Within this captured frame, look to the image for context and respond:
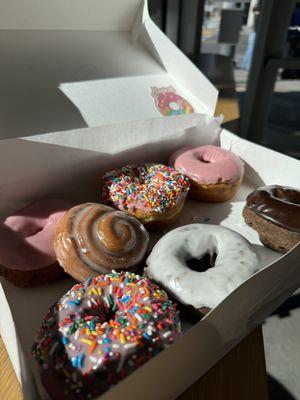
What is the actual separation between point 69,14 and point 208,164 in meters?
0.92

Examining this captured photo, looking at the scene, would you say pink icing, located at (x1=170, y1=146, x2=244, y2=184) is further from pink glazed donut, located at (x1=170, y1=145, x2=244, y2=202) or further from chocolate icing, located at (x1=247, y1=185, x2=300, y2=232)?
chocolate icing, located at (x1=247, y1=185, x2=300, y2=232)

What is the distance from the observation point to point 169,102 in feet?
5.37

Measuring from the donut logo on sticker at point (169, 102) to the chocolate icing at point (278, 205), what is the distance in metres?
0.55

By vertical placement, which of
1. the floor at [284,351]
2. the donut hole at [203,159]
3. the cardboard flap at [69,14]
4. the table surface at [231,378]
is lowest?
the floor at [284,351]

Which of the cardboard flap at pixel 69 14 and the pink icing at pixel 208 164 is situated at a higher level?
the cardboard flap at pixel 69 14

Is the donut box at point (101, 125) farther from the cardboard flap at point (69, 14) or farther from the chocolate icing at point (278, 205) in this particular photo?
the chocolate icing at point (278, 205)

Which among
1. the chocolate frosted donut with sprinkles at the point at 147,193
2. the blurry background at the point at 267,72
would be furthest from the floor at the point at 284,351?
the chocolate frosted donut with sprinkles at the point at 147,193

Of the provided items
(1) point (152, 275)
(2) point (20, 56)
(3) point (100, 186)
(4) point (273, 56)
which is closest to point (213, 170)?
(3) point (100, 186)

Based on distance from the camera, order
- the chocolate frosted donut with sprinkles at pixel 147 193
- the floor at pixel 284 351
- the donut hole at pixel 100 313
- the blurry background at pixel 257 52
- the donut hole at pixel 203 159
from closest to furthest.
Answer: the donut hole at pixel 100 313
the chocolate frosted donut with sprinkles at pixel 147 193
the donut hole at pixel 203 159
the floor at pixel 284 351
the blurry background at pixel 257 52

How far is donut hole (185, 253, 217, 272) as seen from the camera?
1.16 m

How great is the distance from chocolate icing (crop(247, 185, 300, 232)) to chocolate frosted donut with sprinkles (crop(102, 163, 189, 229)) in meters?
0.29

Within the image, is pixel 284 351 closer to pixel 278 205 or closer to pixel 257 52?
pixel 278 205

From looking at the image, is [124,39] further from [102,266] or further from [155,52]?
[102,266]

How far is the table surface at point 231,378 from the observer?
2.64 feet
